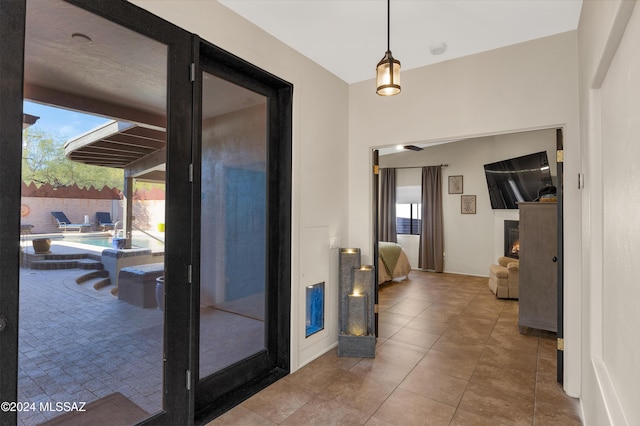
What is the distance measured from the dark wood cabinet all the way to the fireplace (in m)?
2.89

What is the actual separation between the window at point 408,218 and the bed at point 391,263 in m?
1.69

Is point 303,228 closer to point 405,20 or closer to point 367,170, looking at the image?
point 367,170

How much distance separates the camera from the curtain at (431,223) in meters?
8.05

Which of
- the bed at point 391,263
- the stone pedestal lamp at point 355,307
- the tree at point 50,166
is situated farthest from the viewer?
the bed at point 391,263

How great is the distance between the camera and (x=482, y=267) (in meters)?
7.51

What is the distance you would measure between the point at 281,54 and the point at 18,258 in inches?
96.0

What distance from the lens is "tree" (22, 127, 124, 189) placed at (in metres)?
1.60

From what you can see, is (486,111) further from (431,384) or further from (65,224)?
(65,224)

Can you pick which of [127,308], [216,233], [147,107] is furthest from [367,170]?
[127,308]

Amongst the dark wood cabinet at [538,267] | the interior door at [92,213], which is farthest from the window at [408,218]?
the interior door at [92,213]

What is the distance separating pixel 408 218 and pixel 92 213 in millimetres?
7822

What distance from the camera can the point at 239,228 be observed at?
2.77 meters

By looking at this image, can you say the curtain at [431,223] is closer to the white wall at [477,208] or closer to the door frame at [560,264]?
the white wall at [477,208]

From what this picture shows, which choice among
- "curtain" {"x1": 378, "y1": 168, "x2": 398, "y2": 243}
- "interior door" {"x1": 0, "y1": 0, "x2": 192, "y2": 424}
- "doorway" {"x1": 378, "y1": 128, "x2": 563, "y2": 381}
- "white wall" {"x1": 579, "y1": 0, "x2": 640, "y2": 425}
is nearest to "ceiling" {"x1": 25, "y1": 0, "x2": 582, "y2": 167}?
"interior door" {"x1": 0, "y1": 0, "x2": 192, "y2": 424}
